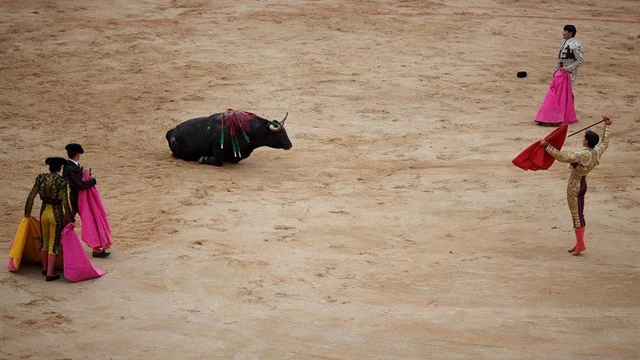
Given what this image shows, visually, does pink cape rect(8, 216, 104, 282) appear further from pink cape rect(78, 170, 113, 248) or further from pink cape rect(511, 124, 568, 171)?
pink cape rect(511, 124, 568, 171)

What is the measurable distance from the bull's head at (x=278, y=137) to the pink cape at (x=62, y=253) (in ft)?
12.7

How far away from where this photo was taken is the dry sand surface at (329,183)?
29.3 ft

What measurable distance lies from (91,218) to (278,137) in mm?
3692

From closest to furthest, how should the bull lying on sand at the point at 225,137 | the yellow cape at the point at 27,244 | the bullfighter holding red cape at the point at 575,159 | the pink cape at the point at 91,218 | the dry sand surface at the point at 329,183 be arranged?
the dry sand surface at the point at 329,183, the yellow cape at the point at 27,244, the pink cape at the point at 91,218, the bullfighter holding red cape at the point at 575,159, the bull lying on sand at the point at 225,137

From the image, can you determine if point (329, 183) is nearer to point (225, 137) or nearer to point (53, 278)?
point (225, 137)

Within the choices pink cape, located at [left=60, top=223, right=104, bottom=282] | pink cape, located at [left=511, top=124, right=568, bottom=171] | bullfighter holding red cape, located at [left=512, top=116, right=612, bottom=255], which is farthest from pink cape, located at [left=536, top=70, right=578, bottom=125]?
pink cape, located at [left=60, top=223, right=104, bottom=282]

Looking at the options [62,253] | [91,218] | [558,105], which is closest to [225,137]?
[91,218]

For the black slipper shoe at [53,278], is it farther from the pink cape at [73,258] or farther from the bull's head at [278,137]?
the bull's head at [278,137]

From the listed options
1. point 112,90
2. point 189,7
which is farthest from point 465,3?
point 112,90

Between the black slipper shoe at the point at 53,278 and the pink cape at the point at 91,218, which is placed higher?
the pink cape at the point at 91,218

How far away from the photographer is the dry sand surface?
29.3ft

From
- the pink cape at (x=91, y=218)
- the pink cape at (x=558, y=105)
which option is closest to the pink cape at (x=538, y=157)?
the pink cape at (x=91, y=218)

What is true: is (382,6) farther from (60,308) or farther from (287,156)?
(60,308)

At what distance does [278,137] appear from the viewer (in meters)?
13.2
